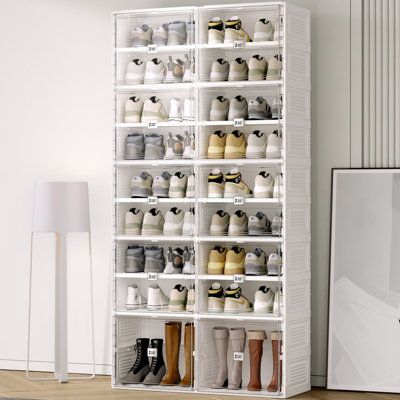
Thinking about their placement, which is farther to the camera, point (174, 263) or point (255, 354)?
point (174, 263)

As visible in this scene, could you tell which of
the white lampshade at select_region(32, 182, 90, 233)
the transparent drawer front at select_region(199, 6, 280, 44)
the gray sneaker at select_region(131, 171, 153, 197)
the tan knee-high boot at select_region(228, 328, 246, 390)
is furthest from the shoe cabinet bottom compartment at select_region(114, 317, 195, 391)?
the transparent drawer front at select_region(199, 6, 280, 44)

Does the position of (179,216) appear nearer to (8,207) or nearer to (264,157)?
(264,157)

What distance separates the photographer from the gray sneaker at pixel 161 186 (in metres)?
6.81

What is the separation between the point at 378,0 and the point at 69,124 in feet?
7.96

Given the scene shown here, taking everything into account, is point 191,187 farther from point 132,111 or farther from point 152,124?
point 132,111

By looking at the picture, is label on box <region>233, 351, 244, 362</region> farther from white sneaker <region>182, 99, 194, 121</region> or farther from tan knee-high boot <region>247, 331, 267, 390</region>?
white sneaker <region>182, 99, 194, 121</region>

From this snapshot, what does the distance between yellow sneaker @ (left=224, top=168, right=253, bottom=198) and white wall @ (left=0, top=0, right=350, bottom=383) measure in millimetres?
1047

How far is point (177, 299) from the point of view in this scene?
6.75 m

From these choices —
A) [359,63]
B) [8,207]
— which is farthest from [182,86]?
[8,207]

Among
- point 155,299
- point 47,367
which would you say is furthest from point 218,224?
point 47,367

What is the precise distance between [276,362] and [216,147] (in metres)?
1.50

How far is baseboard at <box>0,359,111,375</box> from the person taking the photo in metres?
7.31

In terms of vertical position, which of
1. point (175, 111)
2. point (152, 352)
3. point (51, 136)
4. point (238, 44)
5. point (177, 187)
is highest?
point (238, 44)

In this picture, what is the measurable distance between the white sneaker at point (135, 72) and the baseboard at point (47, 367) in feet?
6.91
